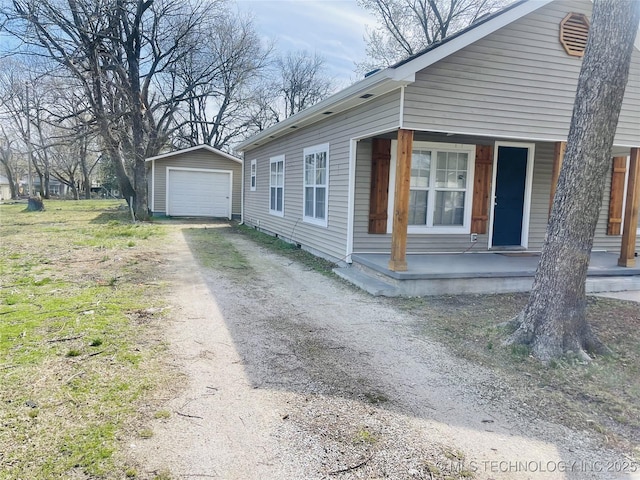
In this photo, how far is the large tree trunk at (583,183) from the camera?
3797 millimetres

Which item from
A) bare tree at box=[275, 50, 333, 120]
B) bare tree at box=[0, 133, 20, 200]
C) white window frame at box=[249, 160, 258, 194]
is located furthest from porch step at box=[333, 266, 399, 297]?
bare tree at box=[0, 133, 20, 200]

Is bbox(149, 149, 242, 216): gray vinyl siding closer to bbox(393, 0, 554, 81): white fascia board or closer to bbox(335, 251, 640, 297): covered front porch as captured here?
bbox(335, 251, 640, 297): covered front porch

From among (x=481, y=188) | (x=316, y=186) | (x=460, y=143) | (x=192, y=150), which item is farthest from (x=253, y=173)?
(x=481, y=188)

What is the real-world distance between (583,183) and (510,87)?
3376mm

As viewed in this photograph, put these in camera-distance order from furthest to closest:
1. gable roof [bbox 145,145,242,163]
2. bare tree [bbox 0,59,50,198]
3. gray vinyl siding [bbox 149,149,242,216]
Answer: gray vinyl siding [bbox 149,149,242,216], gable roof [bbox 145,145,242,163], bare tree [bbox 0,59,50,198]

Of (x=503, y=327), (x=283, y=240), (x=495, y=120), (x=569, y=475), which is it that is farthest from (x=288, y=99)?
(x=569, y=475)

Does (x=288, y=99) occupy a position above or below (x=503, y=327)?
above

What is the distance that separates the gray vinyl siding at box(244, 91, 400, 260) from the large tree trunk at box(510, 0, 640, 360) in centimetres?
252

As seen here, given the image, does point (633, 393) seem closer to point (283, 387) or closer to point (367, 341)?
point (367, 341)

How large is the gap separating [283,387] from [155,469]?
1125 mm

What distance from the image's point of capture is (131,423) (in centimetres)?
254

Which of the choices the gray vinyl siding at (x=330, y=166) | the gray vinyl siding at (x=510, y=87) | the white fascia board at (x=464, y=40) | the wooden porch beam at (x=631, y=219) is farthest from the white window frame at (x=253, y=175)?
the wooden porch beam at (x=631, y=219)

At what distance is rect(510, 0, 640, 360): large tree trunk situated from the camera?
12.5ft

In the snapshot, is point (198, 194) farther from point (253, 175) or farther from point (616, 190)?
point (616, 190)
